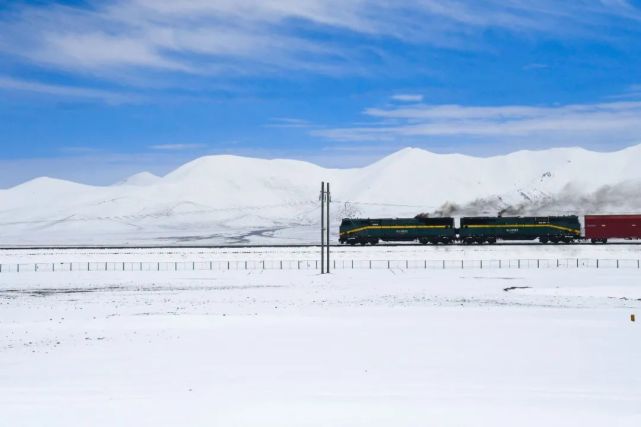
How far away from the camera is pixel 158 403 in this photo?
1490 cm

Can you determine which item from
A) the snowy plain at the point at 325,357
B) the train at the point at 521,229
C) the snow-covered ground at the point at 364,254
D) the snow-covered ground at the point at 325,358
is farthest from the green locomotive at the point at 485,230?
the snow-covered ground at the point at 325,358

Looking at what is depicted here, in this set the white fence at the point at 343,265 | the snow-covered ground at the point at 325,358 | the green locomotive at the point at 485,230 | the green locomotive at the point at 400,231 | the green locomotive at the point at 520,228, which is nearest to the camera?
the snow-covered ground at the point at 325,358

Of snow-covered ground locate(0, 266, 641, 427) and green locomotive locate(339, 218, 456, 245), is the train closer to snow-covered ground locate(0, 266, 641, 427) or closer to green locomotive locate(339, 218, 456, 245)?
green locomotive locate(339, 218, 456, 245)

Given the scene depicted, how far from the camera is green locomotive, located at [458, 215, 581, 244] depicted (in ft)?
248

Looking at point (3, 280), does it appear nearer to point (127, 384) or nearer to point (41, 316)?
point (41, 316)

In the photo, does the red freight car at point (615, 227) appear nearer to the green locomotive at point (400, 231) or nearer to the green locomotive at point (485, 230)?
the green locomotive at point (485, 230)

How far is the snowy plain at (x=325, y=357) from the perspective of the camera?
14195 mm

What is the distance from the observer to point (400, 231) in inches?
3059

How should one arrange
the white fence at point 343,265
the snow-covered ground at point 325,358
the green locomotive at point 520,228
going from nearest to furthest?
the snow-covered ground at point 325,358, the white fence at point 343,265, the green locomotive at point 520,228

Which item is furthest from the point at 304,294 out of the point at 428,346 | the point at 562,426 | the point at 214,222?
the point at 214,222

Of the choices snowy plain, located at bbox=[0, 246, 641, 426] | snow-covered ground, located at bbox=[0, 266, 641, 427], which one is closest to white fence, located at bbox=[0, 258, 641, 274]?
snowy plain, located at bbox=[0, 246, 641, 426]

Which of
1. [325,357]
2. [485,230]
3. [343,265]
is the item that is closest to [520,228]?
[485,230]

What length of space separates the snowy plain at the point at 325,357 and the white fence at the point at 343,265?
1463 centimetres

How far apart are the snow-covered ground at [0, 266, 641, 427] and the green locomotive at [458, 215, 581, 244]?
1509 inches
